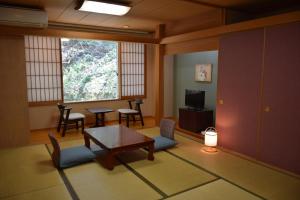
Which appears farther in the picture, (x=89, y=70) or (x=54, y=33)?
(x=89, y=70)

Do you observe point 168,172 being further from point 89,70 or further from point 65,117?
point 89,70

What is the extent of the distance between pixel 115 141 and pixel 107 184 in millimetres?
808

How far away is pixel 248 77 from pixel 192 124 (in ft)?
6.14

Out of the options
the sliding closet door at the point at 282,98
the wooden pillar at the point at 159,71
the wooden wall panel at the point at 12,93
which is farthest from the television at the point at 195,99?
the wooden wall panel at the point at 12,93

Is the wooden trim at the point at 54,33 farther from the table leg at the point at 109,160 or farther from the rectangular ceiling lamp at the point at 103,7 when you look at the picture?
the table leg at the point at 109,160

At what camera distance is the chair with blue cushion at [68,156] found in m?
3.36

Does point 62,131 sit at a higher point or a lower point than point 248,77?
lower

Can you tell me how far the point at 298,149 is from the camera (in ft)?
10.2

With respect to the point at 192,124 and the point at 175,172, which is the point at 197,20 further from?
the point at 175,172

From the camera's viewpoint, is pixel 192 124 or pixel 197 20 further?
pixel 192 124

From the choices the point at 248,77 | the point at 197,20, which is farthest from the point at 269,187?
the point at 197,20

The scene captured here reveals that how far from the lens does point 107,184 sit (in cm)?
293

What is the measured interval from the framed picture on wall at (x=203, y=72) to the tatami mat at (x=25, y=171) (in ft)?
12.3

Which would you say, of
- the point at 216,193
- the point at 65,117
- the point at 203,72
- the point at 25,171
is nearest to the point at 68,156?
the point at 25,171
